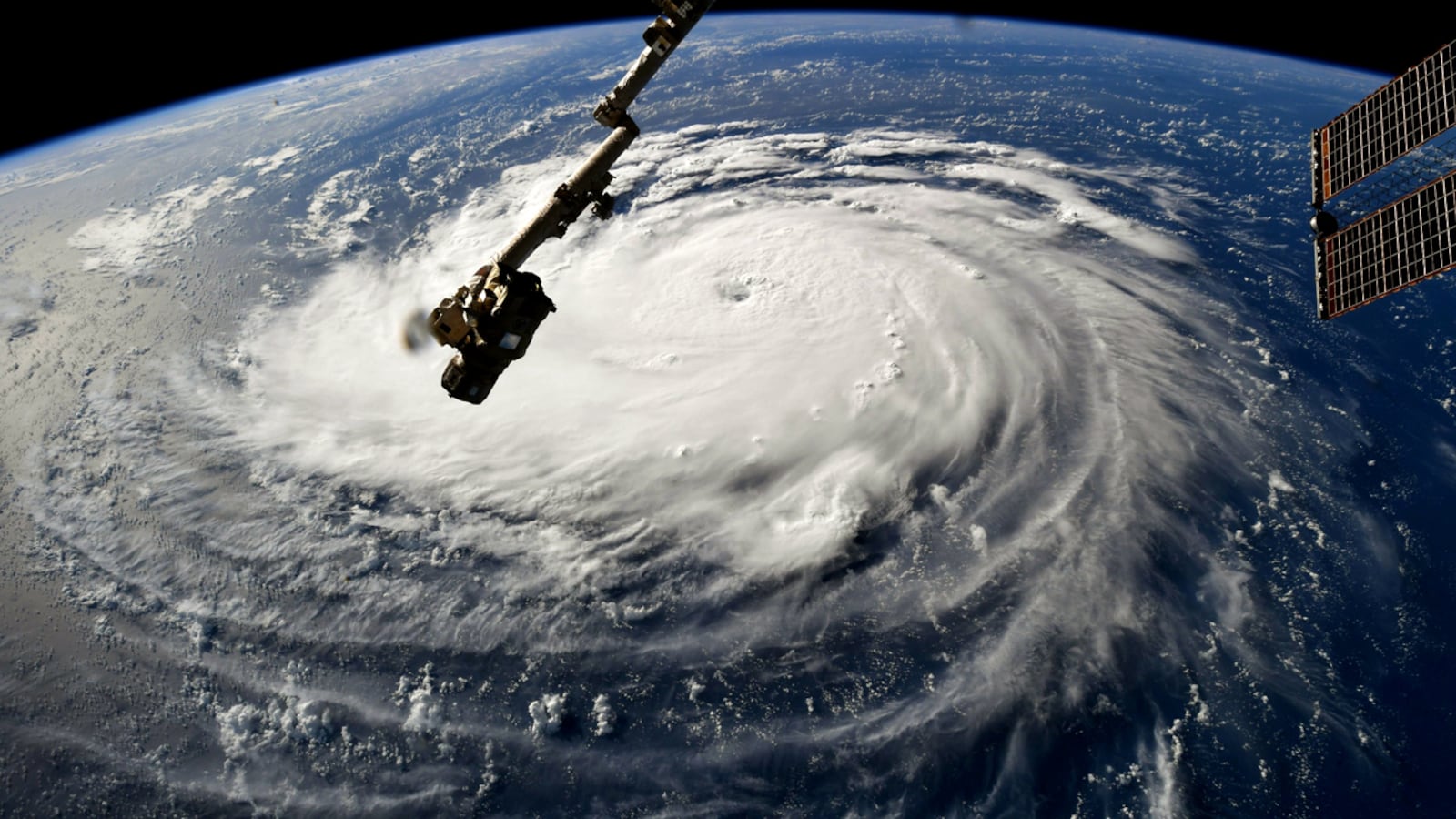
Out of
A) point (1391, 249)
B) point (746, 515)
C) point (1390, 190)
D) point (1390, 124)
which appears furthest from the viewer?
point (746, 515)

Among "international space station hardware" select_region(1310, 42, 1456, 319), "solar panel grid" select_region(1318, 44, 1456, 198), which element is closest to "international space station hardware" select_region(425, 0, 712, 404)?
"international space station hardware" select_region(1310, 42, 1456, 319)

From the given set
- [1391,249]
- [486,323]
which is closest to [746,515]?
[486,323]

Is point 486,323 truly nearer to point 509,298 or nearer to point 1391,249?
point 509,298

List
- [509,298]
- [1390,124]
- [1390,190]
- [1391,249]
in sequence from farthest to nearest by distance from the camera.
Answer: [1390,124] → [1391,249] → [1390,190] → [509,298]

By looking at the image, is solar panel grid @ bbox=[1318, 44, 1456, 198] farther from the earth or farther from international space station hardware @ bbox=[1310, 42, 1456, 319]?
the earth

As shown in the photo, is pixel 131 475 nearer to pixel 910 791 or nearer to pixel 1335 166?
pixel 910 791

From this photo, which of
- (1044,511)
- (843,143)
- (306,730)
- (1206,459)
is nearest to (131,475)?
(306,730)
